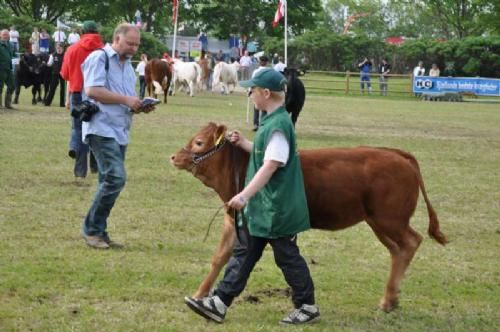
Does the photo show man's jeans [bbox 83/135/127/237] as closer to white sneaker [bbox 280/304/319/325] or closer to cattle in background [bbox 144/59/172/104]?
white sneaker [bbox 280/304/319/325]

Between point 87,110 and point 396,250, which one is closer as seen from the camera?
point 396,250

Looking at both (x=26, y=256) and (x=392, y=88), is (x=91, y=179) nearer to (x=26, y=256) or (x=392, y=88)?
(x=26, y=256)

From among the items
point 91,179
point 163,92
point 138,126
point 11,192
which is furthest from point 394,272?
point 163,92

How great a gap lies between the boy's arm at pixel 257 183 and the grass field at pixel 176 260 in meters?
0.93

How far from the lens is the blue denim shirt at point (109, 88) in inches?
327

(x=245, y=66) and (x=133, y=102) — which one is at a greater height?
Answer: (x=245, y=66)

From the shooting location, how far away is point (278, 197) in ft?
19.6

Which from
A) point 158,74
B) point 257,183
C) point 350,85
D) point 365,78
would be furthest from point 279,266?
point 350,85

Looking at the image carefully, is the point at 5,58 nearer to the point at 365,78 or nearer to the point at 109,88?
the point at 109,88

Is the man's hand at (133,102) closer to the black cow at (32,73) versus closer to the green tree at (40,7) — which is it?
the black cow at (32,73)

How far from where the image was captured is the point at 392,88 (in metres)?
48.4

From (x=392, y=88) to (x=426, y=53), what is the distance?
7876 millimetres

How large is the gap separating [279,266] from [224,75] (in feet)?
111

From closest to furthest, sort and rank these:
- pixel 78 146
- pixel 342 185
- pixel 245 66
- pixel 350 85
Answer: pixel 342 185 < pixel 78 146 < pixel 245 66 < pixel 350 85
